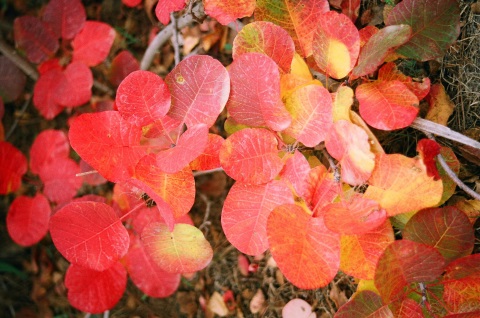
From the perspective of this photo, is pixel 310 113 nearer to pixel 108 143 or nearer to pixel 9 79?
pixel 108 143

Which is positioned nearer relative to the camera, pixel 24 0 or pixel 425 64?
pixel 425 64

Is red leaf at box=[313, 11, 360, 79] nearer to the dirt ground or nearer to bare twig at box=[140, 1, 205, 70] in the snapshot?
the dirt ground

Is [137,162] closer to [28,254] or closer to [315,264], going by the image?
[315,264]

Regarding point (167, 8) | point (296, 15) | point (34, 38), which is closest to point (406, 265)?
point (296, 15)

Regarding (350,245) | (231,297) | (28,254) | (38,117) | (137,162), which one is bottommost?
(28,254)

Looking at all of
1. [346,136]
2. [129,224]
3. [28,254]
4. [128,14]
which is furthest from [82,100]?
[346,136]

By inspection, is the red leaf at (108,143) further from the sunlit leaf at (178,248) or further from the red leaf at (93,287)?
the red leaf at (93,287)

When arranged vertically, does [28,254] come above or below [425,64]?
below
